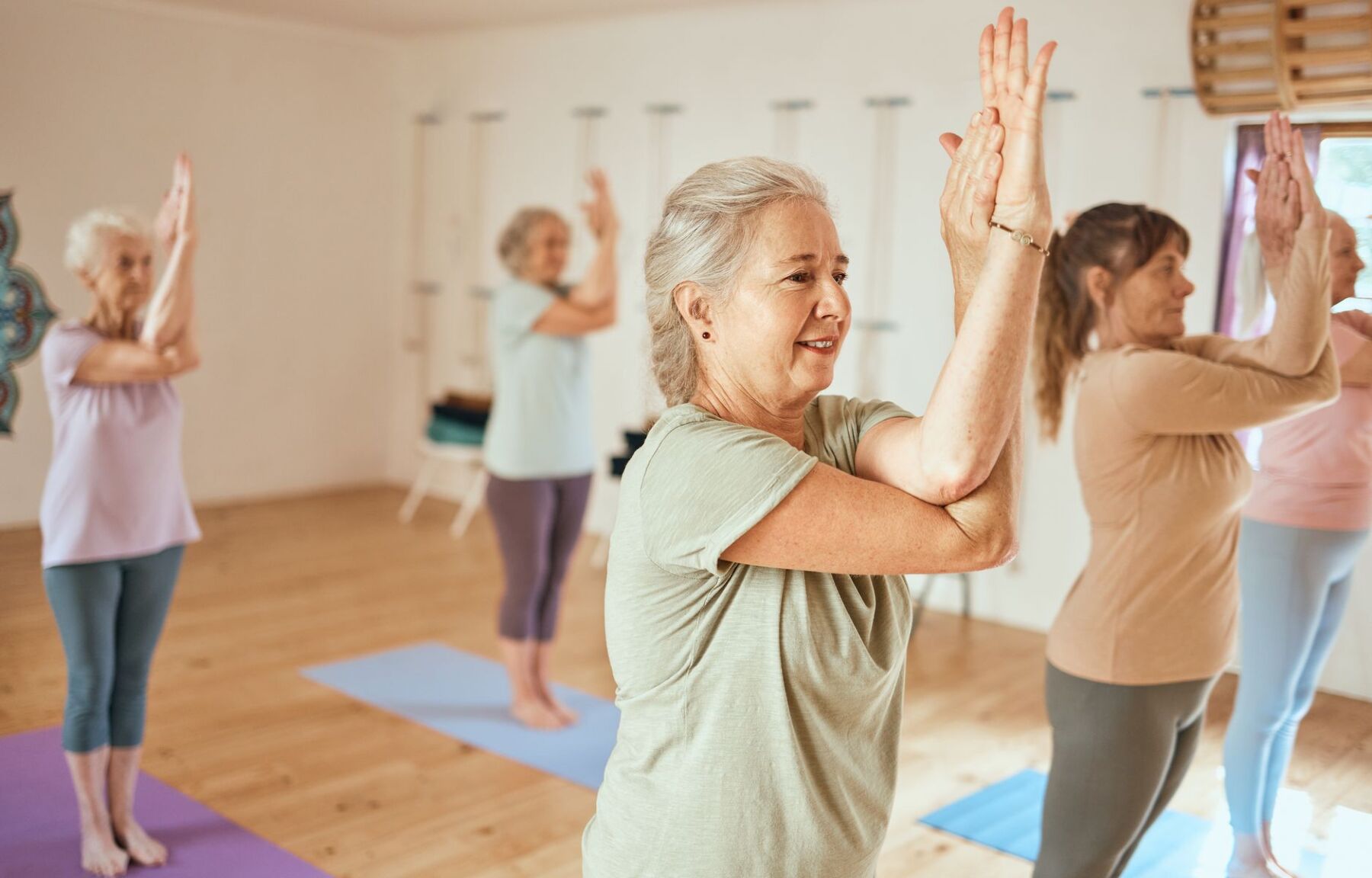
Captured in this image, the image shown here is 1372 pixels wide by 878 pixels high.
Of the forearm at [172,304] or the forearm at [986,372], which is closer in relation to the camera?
A: the forearm at [986,372]

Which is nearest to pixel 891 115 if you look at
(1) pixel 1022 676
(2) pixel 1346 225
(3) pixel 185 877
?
(1) pixel 1022 676

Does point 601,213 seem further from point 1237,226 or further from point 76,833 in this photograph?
point 76,833

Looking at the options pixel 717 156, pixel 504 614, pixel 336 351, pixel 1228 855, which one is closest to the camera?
pixel 1228 855

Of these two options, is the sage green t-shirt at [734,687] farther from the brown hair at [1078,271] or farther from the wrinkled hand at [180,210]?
the wrinkled hand at [180,210]

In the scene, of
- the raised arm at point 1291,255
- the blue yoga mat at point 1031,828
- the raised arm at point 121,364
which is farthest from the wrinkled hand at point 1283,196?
the raised arm at point 121,364

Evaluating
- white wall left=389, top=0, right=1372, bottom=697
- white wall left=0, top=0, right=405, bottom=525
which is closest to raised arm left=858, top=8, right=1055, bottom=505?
white wall left=389, top=0, right=1372, bottom=697

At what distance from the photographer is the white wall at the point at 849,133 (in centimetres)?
347

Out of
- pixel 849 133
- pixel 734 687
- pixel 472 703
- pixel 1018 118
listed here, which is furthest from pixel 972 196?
pixel 849 133

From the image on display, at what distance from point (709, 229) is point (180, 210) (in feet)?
6.10

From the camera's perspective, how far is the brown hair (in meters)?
2.23

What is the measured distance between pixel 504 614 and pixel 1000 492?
2.85m

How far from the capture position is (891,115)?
502cm

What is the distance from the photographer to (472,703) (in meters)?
3.99

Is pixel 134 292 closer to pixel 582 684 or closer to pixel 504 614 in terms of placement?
pixel 504 614
